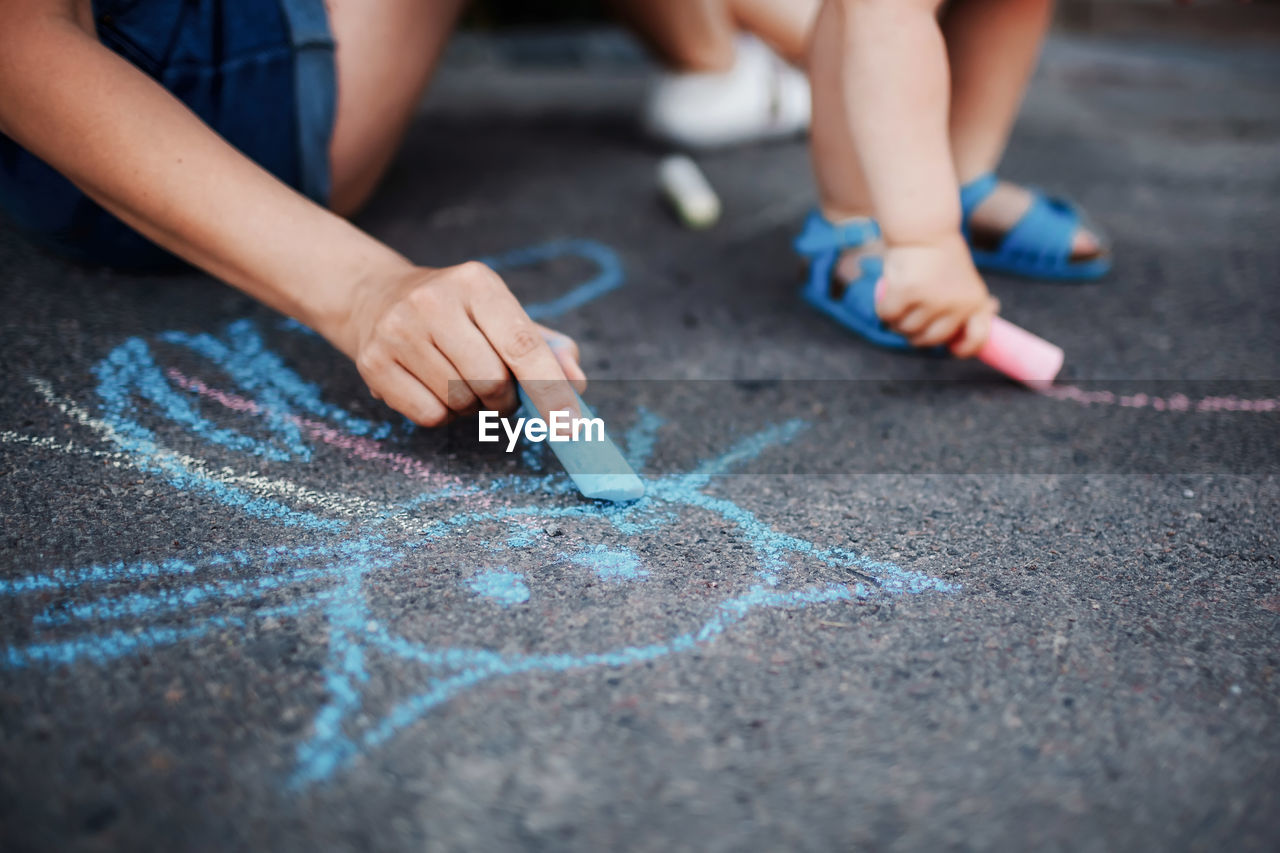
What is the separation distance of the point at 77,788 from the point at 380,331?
0.47 metres

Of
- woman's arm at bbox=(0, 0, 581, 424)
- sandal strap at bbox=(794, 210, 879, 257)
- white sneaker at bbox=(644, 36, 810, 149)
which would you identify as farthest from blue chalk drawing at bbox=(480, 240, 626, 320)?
white sneaker at bbox=(644, 36, 810, 149)

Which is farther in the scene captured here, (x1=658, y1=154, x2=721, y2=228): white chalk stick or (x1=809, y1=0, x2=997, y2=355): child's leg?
(x1=658, y1=154, x2=721, y2=228): white chalk stick

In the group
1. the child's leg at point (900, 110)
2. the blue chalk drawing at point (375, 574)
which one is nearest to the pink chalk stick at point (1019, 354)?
the child's leg at point (900, 110)

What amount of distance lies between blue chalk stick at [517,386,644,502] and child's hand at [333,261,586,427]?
0.11 feet

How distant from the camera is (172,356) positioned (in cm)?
119

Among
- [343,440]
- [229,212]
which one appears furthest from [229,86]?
[343,440]

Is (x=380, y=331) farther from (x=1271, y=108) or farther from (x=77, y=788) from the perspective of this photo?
(x=1271, y=108)

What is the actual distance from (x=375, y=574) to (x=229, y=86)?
801 millimetres

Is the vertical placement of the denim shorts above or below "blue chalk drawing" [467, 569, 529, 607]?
above

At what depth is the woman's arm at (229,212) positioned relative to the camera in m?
0.91

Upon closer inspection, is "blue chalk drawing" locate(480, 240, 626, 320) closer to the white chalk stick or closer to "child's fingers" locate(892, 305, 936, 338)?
the white chalk stick

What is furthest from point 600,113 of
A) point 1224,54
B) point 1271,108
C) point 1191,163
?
point 1224,54

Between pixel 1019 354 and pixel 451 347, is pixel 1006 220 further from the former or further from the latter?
pixel 451 347

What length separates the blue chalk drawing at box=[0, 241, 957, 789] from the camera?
715 millimetres
